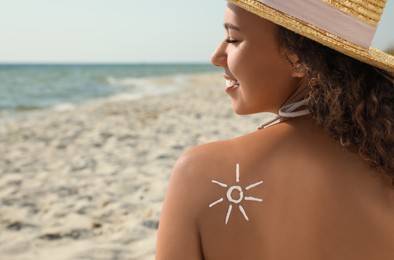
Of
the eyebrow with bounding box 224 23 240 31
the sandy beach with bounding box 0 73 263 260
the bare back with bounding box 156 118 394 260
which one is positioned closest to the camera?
the bare back with bounding box 156 118 394 260

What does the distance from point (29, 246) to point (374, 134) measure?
2425 millimetres

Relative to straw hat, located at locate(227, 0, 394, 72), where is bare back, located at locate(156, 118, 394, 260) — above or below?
below

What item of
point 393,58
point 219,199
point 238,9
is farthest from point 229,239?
point 393,58

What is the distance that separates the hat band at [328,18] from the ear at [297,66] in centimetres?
9

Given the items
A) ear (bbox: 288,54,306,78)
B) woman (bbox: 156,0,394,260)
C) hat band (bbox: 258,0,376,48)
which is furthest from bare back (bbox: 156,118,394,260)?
hat band (bbox: 258,0,376,48)

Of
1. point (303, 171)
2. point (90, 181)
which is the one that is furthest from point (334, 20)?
point (90, 181)

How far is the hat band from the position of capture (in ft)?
3.81

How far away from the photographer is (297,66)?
1.19 meters

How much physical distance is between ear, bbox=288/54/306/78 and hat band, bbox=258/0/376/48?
0.30ft

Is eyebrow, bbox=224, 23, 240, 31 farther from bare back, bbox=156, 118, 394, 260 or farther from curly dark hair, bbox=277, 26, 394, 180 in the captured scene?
bare back, bbox=156, 118, 394, 260

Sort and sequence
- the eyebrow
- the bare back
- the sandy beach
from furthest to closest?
the sandy beach
the eyebrow
the bare back

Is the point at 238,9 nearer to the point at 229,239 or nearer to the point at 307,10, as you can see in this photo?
the point at 307,10

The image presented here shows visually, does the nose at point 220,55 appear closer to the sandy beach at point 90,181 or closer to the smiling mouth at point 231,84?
the smiling mouth at point 231,84

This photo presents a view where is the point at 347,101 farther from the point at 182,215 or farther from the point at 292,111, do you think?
the point at 182,215
